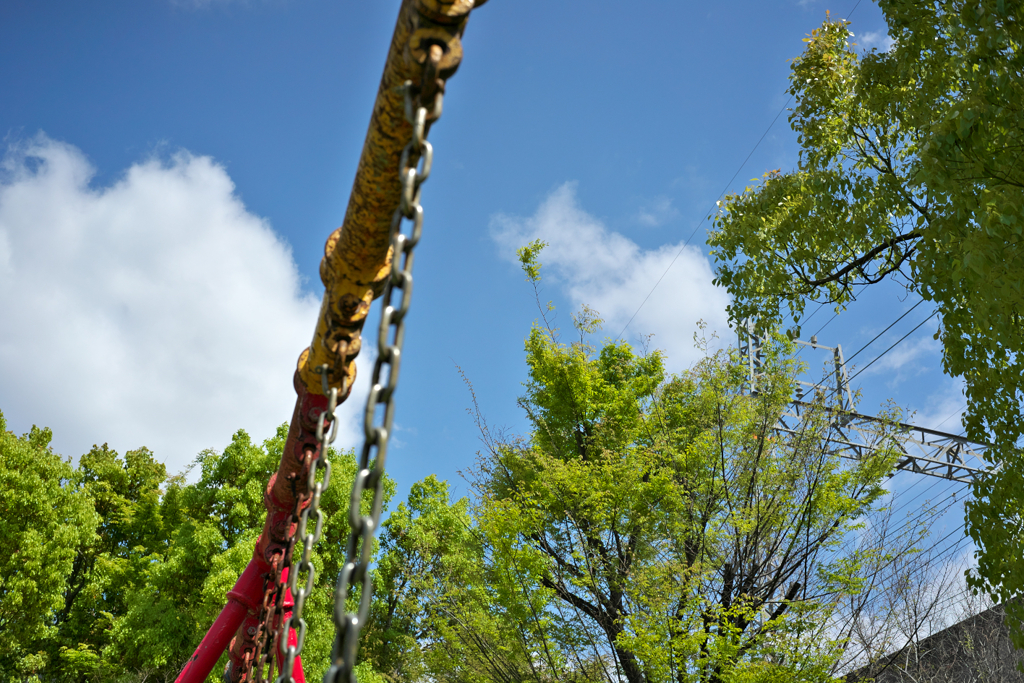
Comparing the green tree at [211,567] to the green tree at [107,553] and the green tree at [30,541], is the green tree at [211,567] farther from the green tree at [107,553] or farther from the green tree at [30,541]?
the green tree at [30,541]

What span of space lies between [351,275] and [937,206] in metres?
5.52

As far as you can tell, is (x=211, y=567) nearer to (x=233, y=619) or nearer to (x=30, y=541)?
(x=30, y=541)

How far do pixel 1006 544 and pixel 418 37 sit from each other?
20.6ft

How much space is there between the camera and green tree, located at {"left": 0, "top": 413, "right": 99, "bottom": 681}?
1405 centimetres

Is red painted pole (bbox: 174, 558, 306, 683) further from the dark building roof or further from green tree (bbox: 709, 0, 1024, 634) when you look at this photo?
the dark building roof

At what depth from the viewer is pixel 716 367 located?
11.6 metres

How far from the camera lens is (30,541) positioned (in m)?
14.1

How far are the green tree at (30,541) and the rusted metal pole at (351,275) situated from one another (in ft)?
48.5

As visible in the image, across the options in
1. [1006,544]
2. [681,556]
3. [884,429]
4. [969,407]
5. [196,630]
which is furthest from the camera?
[196,630]

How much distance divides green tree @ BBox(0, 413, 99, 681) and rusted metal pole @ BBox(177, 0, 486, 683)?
48.5 feet

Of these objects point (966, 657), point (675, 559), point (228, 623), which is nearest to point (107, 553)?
point (675, 559)

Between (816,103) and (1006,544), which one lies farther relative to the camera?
(816,103)

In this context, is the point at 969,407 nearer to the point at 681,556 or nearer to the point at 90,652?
the point at 681,556

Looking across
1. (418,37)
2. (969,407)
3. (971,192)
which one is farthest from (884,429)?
(418,37)
